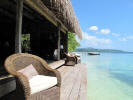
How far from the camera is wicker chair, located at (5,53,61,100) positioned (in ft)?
4.03

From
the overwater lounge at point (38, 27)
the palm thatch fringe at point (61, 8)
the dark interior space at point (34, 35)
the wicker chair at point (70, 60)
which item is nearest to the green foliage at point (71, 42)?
the overwater lounge at point (38, 27)

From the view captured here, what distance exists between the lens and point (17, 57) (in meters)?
1.69

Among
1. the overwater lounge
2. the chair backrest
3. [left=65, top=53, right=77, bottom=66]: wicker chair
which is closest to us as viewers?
the chair backrest

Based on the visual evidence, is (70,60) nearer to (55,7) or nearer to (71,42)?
(55,7)

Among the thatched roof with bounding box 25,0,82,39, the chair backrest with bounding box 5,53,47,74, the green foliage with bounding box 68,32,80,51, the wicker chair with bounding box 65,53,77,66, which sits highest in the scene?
the thatched roof with bounding box 25,0,82,39

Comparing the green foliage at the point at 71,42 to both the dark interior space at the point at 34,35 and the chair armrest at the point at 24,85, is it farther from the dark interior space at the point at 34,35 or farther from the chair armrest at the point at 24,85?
the chair armrest at the point at 24,85

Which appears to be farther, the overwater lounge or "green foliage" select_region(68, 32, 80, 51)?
"green foliage" select_region(68, 32, 80, 51)

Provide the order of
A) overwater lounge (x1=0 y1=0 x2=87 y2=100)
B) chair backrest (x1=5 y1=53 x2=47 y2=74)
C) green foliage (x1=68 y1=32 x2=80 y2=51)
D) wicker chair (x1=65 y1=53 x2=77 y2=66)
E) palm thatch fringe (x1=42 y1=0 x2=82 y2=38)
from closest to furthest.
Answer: chair backrest (x1=5 y1=53 x2=47 y2=74), palm thatch fringe (x1=42 y1=0 x2=82 y2=38), overwater lounge (x1=0 y1=0 x2=87 y2=100), wicker chair (x1=65 y1=53 x2=77 y2=66), green foliage (x1=68 y1=32 x2=80 y2=51)

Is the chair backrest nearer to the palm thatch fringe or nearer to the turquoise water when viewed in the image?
the palm thatch fringe

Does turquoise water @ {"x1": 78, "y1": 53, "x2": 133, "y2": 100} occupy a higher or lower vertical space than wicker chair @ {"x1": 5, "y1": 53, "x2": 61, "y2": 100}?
lower

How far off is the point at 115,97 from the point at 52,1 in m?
2.39

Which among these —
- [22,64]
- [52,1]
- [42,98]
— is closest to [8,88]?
[22,64]

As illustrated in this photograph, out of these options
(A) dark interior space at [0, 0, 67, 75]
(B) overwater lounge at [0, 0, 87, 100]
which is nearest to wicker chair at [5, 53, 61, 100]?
(B) overwater lounge at [0, 0, 87, 100]

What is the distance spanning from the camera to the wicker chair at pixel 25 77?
1229 millimetres
